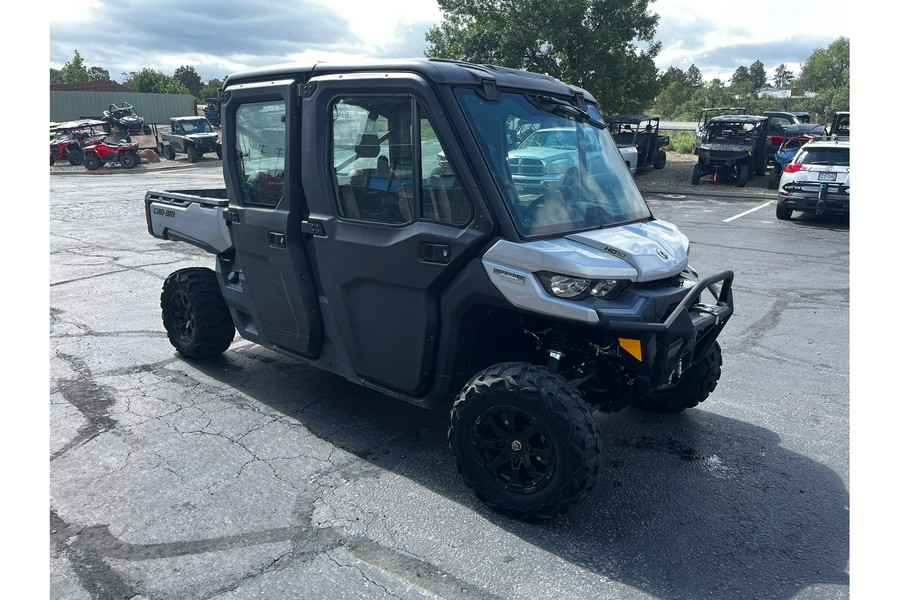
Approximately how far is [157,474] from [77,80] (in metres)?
81.7

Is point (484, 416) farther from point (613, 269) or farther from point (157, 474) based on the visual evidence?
point (157, 474)

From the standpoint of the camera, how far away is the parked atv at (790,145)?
60.3ft

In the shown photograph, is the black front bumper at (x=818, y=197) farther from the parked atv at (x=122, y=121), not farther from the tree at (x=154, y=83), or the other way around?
the tree at (x=154, y=83)

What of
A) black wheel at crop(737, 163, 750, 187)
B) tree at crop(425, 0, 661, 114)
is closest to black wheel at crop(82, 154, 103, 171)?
tree at crop(425, 0, 661, 114)

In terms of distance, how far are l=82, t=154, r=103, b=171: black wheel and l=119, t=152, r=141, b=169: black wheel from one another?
34.5 inches

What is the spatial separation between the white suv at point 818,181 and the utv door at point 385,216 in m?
12.1

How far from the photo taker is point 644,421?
14.8 ft

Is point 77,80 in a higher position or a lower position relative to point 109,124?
higher

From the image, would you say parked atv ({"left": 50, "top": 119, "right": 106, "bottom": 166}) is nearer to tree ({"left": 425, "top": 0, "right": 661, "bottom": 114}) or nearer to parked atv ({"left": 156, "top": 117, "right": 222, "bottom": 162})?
parked atv ({"left": 156, "top": 117, "right": 222, "bottom": 162})

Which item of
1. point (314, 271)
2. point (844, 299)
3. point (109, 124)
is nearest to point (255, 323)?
point (314, 271)

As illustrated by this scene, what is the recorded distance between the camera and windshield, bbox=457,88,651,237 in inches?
132

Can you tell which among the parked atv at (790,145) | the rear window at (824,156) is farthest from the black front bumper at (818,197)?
the parked atv at (790,145)

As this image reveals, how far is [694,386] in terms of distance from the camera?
14.3ft

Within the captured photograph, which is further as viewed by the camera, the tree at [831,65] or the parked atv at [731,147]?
the tree at [831,65]
